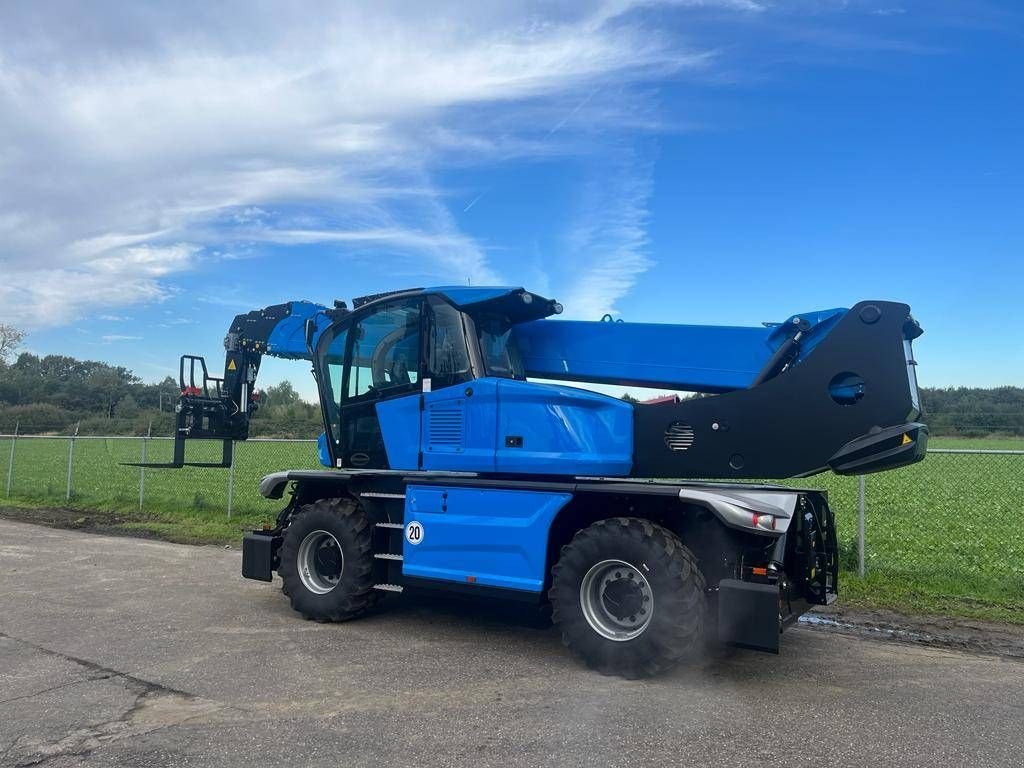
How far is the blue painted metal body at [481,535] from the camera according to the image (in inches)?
235

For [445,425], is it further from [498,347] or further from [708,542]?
[708,542]

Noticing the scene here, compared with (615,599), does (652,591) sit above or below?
above

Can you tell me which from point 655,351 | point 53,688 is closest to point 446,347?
point 655,351

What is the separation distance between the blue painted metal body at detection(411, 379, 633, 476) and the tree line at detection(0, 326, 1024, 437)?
2.25 meters

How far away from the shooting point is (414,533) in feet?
22.1

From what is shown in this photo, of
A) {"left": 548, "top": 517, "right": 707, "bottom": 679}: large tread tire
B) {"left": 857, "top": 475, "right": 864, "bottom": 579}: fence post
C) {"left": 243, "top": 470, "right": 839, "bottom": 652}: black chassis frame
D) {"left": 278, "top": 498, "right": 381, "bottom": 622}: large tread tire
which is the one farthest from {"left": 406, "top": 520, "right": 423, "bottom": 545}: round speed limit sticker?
{"left": 857, "top": 475, "right": 864, "bottom": 579}: fence post

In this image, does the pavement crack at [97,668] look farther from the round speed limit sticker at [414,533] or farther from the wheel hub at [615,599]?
the wheel hub at [615,599]

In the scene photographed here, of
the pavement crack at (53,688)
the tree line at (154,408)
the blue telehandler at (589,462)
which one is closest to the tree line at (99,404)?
the tree line at (154,408)

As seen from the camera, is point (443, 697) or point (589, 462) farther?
point (589, 462)

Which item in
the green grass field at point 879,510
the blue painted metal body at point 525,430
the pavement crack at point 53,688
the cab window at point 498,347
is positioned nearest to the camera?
the pavement crack at point 53,688

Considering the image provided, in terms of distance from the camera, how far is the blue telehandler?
540 cm

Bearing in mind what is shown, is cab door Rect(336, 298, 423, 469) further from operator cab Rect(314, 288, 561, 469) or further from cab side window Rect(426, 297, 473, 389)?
cab side window Rect(426, 297, 473, 389)

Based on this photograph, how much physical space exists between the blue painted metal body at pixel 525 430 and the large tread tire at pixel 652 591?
603 mm

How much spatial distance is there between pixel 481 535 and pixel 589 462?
41.3 inches
